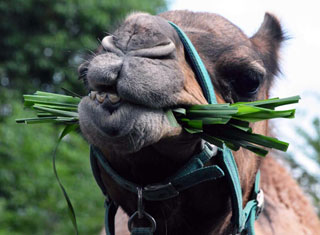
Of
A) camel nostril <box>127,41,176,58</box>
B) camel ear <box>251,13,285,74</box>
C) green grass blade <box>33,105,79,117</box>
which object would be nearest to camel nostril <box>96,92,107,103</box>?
camel nostril <box>127,41,176,58</box>

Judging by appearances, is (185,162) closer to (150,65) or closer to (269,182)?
(150,65)

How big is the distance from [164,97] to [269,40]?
1.63m

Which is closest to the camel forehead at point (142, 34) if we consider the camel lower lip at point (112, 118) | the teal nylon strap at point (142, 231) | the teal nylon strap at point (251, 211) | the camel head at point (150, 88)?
the camel head at point (150, 88)

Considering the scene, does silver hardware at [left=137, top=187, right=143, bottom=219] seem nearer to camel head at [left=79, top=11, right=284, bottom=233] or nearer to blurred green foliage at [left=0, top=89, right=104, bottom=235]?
camel head at [left=79, top=11, right=284, bottom=233]

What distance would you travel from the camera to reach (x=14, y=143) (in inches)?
293

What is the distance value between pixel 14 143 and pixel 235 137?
571 cm

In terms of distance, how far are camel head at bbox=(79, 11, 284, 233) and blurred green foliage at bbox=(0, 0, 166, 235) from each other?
2.10 ft

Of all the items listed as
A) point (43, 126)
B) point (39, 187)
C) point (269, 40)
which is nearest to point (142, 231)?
point (269, 40)

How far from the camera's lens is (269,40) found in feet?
11.4

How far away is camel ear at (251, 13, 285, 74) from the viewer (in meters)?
3.28

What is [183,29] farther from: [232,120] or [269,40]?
[269,40]

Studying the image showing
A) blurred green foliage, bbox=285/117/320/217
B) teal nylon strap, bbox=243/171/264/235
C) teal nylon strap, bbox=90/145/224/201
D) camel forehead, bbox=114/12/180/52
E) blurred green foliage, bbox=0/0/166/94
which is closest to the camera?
camel forehead, bbox=114/12/180/52

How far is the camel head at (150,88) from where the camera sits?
79.2 inches

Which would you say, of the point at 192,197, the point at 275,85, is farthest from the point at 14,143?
the point at 192,197
